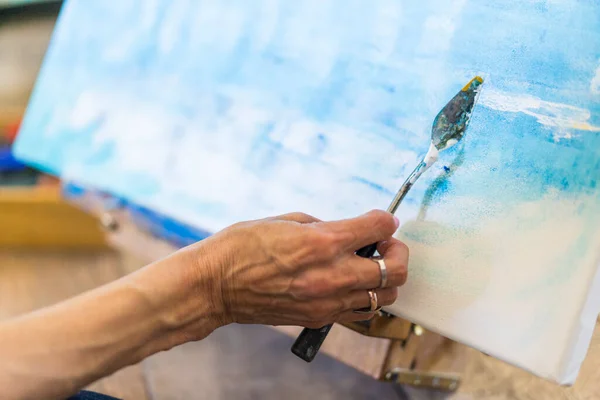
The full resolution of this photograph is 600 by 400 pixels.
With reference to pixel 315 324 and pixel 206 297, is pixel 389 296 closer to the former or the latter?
pixel 315 324

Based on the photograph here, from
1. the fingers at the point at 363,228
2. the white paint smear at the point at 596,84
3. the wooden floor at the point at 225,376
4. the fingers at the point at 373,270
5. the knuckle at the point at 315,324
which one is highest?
the white paint smear at the point at 596,84

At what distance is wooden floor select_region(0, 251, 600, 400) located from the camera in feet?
3.10

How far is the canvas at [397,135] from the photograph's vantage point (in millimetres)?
650

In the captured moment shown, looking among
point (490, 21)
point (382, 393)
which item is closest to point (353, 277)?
point (490, 21)

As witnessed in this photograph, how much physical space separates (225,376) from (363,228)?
0.73 metres

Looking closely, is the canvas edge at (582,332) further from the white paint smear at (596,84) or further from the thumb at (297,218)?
the thumb at (297,218)

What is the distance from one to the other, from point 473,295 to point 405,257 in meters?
0.10

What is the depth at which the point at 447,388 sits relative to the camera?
3.37ft

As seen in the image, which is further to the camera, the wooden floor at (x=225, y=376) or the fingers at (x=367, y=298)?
the wooden floor at (x=225, y=376)

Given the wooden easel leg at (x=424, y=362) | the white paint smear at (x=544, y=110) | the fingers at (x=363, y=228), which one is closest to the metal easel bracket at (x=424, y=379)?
the wooden easel leg at (x=424, y=362)

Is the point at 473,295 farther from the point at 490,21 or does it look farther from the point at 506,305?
the point at 490,21

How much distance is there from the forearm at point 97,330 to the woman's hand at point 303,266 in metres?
0.04

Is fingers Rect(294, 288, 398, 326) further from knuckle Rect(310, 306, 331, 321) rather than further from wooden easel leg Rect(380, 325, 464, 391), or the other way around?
wooden easel leg Rect(380, 325, 464, 391)

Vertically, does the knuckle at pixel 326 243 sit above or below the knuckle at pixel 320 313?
above
